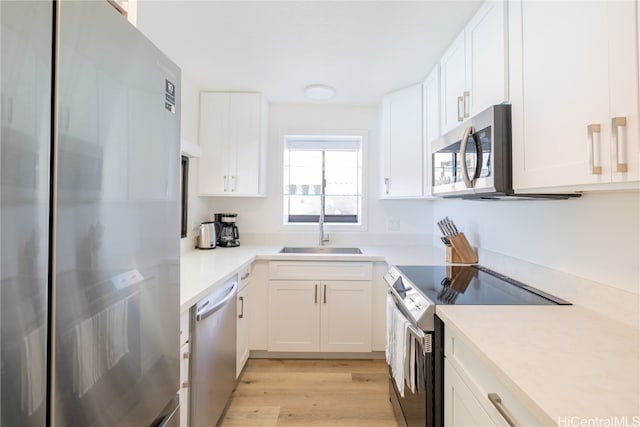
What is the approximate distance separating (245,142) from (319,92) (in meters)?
0.77

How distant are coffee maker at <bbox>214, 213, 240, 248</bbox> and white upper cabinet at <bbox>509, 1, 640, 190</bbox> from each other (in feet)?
7.55

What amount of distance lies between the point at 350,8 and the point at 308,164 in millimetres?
1704

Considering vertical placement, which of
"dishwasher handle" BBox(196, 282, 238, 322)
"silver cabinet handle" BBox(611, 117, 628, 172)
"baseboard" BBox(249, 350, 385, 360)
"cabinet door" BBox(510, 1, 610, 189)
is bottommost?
"baseboard" BBox(249, 350, 385, 360)

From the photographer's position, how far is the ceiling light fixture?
8.16 feet

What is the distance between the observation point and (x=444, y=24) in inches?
65.6

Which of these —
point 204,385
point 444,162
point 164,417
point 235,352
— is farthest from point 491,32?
point 235,352

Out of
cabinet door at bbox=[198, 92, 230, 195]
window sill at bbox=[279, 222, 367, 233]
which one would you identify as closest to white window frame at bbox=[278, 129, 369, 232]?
window sill at bbox=[279, 222, 367, 233]

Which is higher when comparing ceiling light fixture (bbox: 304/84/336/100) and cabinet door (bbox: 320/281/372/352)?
ceiling light fixture (bbox: 304/84/336/100)

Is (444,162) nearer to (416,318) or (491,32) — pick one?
(491,32)

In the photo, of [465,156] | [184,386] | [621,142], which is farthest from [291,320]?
[621,142]

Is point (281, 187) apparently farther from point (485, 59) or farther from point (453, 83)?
point (485, 59)

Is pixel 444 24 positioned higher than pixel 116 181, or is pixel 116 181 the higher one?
pixel 444 24

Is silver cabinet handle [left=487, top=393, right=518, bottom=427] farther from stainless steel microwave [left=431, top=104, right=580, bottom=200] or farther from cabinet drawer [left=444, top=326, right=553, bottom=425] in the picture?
stainless steel microwave [left=431, top=104, right=580, bottom=200]

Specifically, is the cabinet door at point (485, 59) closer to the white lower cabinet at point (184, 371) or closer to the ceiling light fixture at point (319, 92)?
the ceiling light fixture at point (319, 92)
